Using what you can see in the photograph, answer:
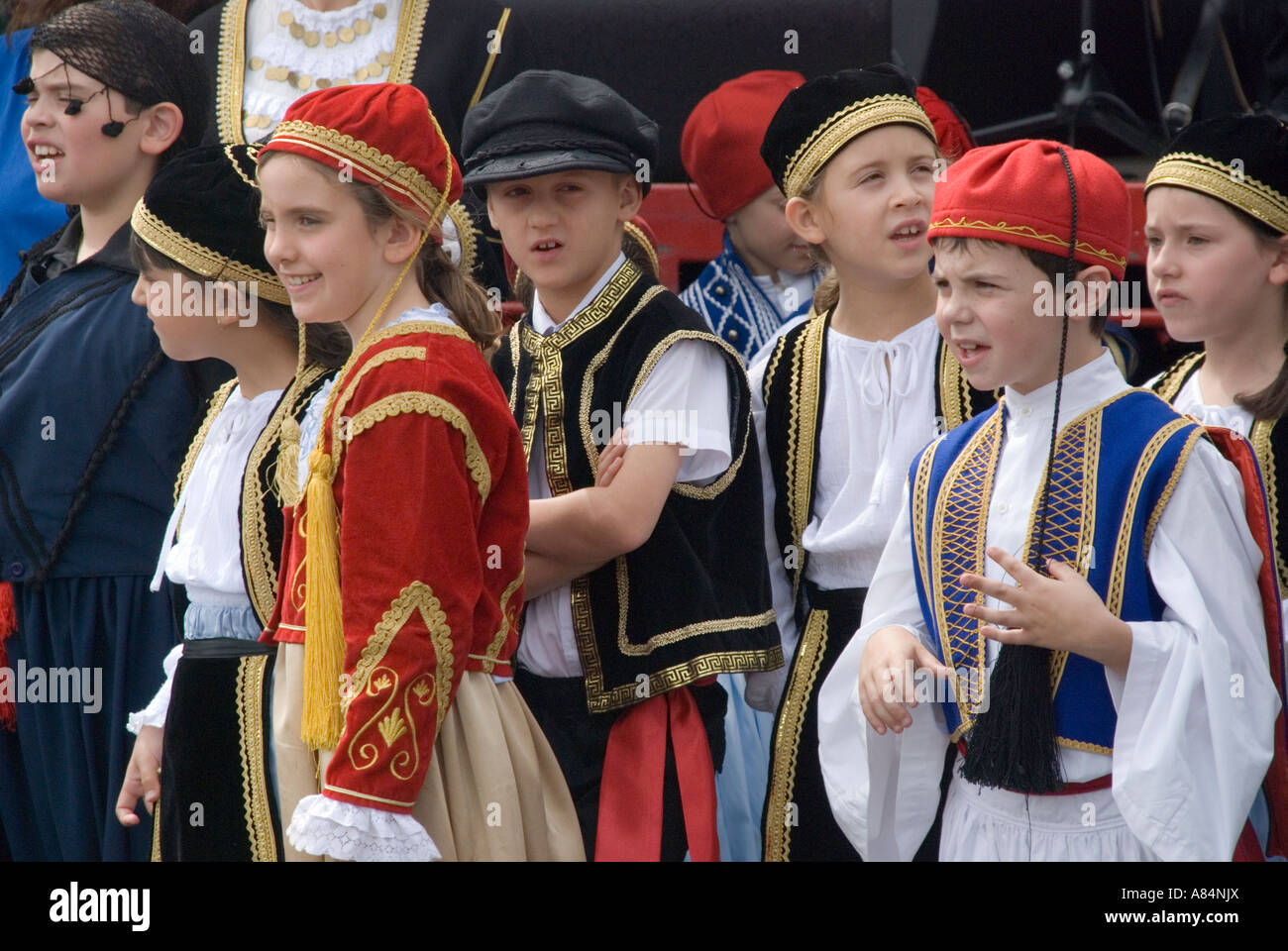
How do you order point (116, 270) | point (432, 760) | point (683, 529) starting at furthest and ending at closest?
point (116, 270)
point (683, 529)
point (432, 760)

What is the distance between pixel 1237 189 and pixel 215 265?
5.82ft

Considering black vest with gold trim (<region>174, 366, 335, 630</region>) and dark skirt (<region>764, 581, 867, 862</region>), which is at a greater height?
black vest with gold trim (<region>174, 366, 335, 630</region>)

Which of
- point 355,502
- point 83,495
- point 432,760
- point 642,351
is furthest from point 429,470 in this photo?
point 83,495

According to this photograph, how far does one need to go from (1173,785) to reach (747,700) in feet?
3.36

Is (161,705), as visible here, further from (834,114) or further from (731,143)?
(731,143)

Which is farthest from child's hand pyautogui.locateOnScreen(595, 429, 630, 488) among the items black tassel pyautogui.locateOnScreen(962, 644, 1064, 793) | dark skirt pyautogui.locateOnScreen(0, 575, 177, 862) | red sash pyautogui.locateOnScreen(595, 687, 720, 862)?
dark skirt pyautogui.locateOnScreen(0, 575, 177, 862)

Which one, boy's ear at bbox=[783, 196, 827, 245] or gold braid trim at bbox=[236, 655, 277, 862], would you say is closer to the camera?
gold braid trim at bbox=[236, 655, 277, 862]

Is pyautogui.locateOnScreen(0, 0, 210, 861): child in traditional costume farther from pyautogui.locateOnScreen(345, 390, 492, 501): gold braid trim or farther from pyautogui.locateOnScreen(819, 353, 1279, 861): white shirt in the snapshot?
pyautogui.locateOnScreen(819, 353, 1279, 861): white shirt

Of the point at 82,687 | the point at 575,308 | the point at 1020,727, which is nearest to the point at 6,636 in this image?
the point at 82,687

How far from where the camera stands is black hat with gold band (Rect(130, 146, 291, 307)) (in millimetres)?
2762

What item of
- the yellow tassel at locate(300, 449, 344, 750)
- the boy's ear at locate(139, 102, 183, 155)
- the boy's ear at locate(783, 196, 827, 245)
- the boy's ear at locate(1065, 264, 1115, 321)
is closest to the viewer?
the yellow tassel at locate(300, 449, 344, 750)

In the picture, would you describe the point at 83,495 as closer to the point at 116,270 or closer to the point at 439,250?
the point at 116,270

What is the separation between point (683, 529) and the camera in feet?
9.28

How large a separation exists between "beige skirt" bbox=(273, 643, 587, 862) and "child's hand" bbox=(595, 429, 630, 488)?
1.44 feet
